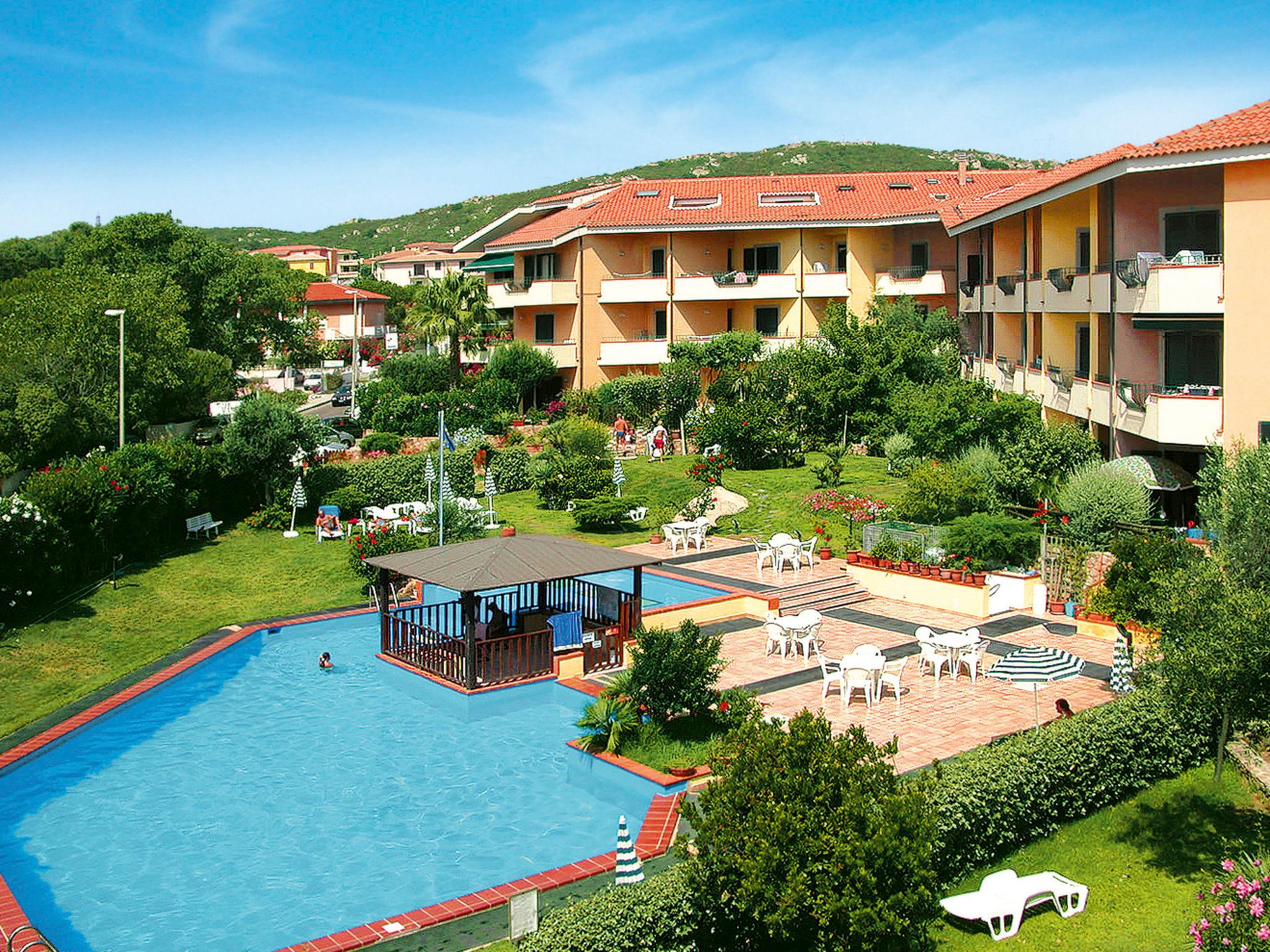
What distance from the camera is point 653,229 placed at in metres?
49.6

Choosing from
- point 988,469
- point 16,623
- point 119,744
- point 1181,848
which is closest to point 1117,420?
point 988,469

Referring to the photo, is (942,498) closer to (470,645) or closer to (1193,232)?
(1193,232)

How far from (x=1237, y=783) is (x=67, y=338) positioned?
3882cm

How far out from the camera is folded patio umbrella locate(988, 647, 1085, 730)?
1647cm

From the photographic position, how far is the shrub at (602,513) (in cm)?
3209

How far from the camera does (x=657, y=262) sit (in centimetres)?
5153

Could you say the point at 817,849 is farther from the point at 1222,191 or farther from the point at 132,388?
the point at 132,388


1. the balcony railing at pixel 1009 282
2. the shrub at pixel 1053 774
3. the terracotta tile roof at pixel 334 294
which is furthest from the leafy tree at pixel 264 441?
the terracotta tile roof at pixel 334 294

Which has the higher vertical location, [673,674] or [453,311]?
[453,311]

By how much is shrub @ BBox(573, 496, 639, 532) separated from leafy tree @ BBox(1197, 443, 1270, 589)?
19491 millimetres

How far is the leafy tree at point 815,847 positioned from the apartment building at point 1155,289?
1279 cm

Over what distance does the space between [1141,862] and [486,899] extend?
296 inches

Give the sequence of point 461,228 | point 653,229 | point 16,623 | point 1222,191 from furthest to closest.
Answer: point 461,228 → point 653,229 → point 1222,191 → point 16,623

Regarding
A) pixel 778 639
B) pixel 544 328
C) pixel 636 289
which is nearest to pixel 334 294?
pixel 544 328
